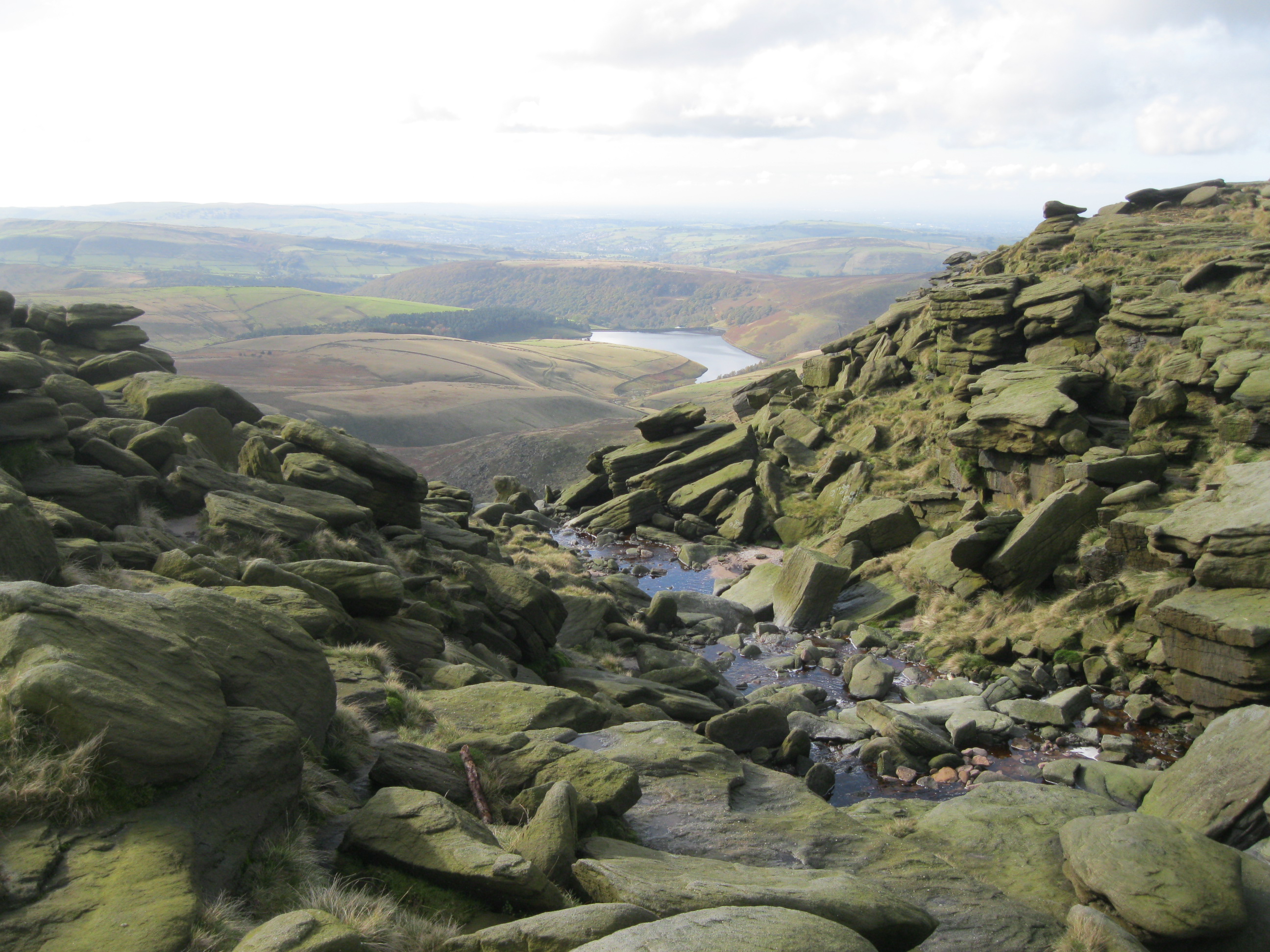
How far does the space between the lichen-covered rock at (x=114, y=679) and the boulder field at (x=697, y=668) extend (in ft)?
0.15

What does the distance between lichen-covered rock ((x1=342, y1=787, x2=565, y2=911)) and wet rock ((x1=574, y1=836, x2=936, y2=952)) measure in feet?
2.38

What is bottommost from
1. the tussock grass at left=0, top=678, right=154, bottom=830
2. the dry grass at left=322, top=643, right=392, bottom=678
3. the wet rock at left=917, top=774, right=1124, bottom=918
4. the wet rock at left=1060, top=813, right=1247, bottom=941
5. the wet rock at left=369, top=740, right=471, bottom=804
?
the wet rock at left=917, top=774, right=1124, bottom=918

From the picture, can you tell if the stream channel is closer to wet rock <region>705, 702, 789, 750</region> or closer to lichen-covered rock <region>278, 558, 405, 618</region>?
wet rock <region>705, 702, 789, 750</region>

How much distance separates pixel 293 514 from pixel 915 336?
43103 millimetres

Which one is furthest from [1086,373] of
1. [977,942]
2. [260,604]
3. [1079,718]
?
[260,604]

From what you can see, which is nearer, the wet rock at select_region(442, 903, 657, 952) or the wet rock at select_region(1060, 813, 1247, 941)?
the wet rock at select_region(442, 903, 657, 952)

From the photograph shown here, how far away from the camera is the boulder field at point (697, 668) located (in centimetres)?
742

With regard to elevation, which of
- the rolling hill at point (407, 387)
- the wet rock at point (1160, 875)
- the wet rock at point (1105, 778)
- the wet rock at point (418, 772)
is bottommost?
the rolling hill at point (407, 387)

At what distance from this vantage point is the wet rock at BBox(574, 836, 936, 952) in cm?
782

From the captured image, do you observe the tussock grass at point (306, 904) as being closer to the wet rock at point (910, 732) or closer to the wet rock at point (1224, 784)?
the wet rock at point (1224, 784)

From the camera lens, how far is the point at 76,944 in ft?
19.2

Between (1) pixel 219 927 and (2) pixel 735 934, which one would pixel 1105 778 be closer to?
(2) pixel 735 934

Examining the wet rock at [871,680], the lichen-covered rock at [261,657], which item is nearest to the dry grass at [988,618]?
the wet rock at [871,680]

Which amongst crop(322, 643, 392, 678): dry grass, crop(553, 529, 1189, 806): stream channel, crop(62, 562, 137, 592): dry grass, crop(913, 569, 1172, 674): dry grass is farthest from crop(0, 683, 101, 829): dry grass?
crop(913, 569, 1172, 674): dry grass
